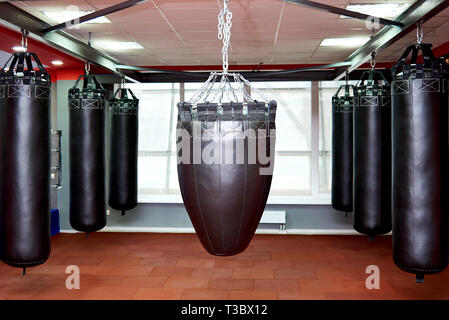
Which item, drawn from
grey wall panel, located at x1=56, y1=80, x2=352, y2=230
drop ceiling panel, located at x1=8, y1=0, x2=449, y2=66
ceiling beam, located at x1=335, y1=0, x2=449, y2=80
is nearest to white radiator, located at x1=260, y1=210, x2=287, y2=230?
grey wall panel, located at x1=56, y1=80, x2=352, y2=230

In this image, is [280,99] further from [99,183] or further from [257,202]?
[257,202]

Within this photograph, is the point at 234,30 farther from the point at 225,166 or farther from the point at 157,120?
the point at 157,120

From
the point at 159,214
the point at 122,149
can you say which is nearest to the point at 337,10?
the point at 122,149

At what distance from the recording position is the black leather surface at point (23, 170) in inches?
110

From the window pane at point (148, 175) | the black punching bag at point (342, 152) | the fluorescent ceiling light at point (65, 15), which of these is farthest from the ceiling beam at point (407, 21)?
the window pane at point (148, 175)

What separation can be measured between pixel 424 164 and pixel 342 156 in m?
2.46

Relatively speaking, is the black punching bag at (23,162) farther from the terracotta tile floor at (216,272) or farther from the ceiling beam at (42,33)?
the terracotta tile floor at (216,272)

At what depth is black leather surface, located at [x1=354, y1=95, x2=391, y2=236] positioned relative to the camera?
371cm

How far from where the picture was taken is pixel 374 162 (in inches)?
148

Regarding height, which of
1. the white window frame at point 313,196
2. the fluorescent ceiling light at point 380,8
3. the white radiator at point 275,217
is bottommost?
the white radiator at point 275,217

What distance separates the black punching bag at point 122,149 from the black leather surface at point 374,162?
8.70ft

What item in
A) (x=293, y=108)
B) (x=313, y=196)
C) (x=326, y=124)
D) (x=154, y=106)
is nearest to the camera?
(x=313, y=196)

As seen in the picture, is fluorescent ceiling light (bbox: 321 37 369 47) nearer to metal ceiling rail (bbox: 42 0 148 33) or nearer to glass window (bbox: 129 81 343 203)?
glass window (bbox: 129 81 343 203)
